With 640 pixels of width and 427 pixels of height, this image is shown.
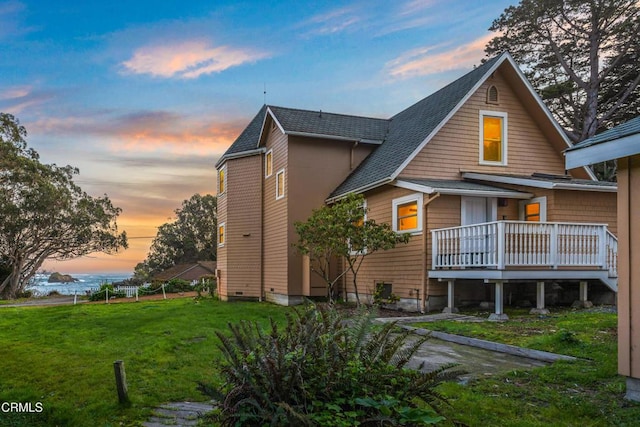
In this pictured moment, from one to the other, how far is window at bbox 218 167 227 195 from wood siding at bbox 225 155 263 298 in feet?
1.80

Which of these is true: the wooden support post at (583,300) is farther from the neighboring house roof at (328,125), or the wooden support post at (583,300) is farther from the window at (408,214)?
the neighboring house roof at (328,125)

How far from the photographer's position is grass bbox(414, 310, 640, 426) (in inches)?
169

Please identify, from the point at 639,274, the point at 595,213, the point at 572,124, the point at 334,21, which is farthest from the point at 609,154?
the point at 572,124

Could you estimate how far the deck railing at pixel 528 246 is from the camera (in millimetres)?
10914

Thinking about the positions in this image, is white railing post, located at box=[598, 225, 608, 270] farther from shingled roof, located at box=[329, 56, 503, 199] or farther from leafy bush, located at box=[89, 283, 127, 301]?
leafy bush, located at box=[89, 283, 127, 301]

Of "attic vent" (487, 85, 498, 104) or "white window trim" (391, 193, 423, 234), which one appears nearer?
"white window trim" (391, 193, 423, 234)

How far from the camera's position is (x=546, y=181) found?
12500mm

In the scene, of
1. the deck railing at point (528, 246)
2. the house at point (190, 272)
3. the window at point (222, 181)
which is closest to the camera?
the deck railing at point (528, 246)

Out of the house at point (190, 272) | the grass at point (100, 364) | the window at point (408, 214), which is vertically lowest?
the house at point (190, 272)

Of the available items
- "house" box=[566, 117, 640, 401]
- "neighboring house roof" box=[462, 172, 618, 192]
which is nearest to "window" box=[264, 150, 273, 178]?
"neighboring house roof" box=[462, 172, 618, 192]

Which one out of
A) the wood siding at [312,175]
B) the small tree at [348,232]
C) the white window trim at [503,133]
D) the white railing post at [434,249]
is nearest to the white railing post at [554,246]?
the white railing post at [434,249]

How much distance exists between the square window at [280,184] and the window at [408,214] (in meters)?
4.71

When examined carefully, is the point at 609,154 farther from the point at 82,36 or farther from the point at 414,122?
the point at 82,36

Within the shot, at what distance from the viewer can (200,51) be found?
1662 centimetres
